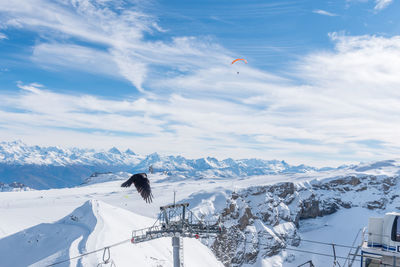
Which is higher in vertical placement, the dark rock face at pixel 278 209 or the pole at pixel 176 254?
the pole at pixel 176 254

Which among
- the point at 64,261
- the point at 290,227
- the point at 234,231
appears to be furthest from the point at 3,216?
the point at 290,227

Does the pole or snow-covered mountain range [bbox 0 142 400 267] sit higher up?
the pole

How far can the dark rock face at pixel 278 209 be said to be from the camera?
114000mm

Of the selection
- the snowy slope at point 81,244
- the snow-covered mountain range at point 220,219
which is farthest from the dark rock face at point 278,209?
the snowy slope at point 81,244

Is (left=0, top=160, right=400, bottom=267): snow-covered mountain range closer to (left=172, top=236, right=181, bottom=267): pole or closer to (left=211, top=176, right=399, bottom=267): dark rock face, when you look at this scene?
(left=211, top=176, right=399, bottom=267): dark rock face

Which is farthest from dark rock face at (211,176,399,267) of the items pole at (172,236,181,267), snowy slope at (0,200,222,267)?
pole at (172,236,181,267)

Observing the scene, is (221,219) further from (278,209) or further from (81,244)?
(81,244)

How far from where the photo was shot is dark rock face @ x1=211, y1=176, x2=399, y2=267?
114000 mm

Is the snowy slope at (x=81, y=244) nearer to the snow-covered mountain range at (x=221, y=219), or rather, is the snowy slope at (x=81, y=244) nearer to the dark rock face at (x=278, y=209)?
the snow-covered mountain range at (x=221, y=219)

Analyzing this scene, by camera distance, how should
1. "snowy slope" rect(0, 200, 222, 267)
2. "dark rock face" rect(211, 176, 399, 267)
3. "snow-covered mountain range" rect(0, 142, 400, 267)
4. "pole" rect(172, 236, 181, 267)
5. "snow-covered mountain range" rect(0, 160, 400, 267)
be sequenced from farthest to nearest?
"dark rock face" rect(211, 176, 399, 267), "snow-covered mountain range" rect(0, 160, 400, 267), "snow-covered mountain range" rect(0, 142, 400, 267), "snowy slope" rect(0, 200, 222, 267), "pole" rect(172, 236, 181, 267)

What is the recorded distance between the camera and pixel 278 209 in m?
136

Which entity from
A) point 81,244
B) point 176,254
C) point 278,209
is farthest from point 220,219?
point 176,254

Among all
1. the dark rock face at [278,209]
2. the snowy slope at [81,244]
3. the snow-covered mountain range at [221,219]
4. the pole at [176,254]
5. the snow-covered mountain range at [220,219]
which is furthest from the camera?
the dark rock face at [278,209]

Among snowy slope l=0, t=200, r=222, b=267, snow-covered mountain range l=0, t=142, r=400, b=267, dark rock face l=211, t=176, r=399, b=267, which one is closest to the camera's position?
snowy slope l=0, t=200, r=222, b=267
